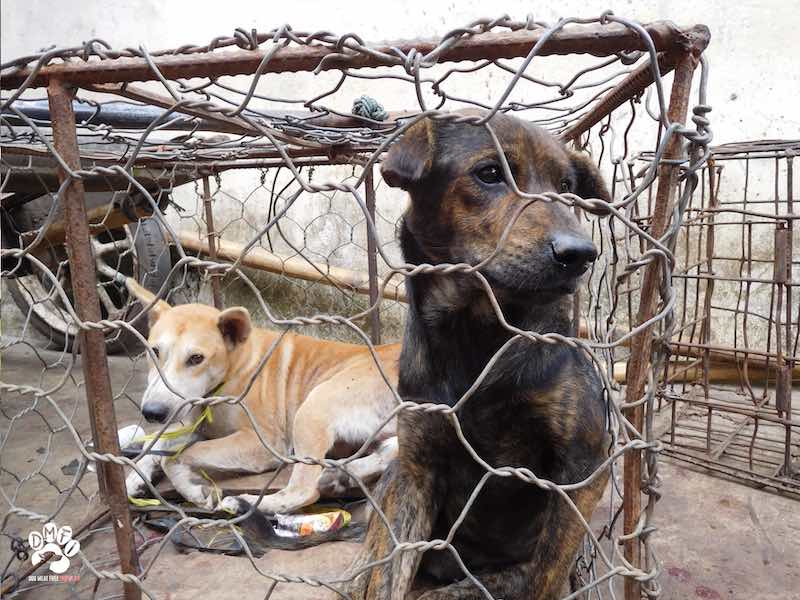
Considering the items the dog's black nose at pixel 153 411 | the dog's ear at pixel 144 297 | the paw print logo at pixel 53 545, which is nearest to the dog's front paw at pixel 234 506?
the dog's black nose at pixel 153 411

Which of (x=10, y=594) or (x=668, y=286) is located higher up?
(x=668, y=286)

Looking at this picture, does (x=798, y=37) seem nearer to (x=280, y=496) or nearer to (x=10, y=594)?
(x=280, y=496)

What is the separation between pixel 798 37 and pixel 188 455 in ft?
15.3

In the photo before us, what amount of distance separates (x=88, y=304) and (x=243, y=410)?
165cm

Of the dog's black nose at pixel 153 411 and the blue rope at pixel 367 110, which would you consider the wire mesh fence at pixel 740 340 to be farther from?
the dog's black nose at pixel 153 411

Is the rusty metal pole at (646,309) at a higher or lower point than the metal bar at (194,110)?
lower

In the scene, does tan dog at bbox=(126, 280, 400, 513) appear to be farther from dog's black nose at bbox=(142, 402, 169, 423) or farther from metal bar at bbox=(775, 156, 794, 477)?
metal bar at bbox=(775, 156, 794, 477)

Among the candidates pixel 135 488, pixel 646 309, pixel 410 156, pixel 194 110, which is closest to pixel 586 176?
pixel 410 156

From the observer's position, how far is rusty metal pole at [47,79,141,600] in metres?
1.19

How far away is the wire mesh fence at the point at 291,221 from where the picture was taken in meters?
1.00

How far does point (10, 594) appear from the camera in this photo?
5.57ft

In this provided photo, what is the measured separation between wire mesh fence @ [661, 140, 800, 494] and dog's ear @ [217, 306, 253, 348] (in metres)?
1.95

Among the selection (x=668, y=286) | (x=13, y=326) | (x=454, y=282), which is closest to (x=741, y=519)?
(x=454, y=282)

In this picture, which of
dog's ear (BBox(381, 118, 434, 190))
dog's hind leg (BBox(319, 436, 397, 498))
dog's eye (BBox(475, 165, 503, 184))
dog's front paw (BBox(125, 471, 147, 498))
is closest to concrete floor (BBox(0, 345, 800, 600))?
dog's front paw (BBox(125, 471, 147, 498))
